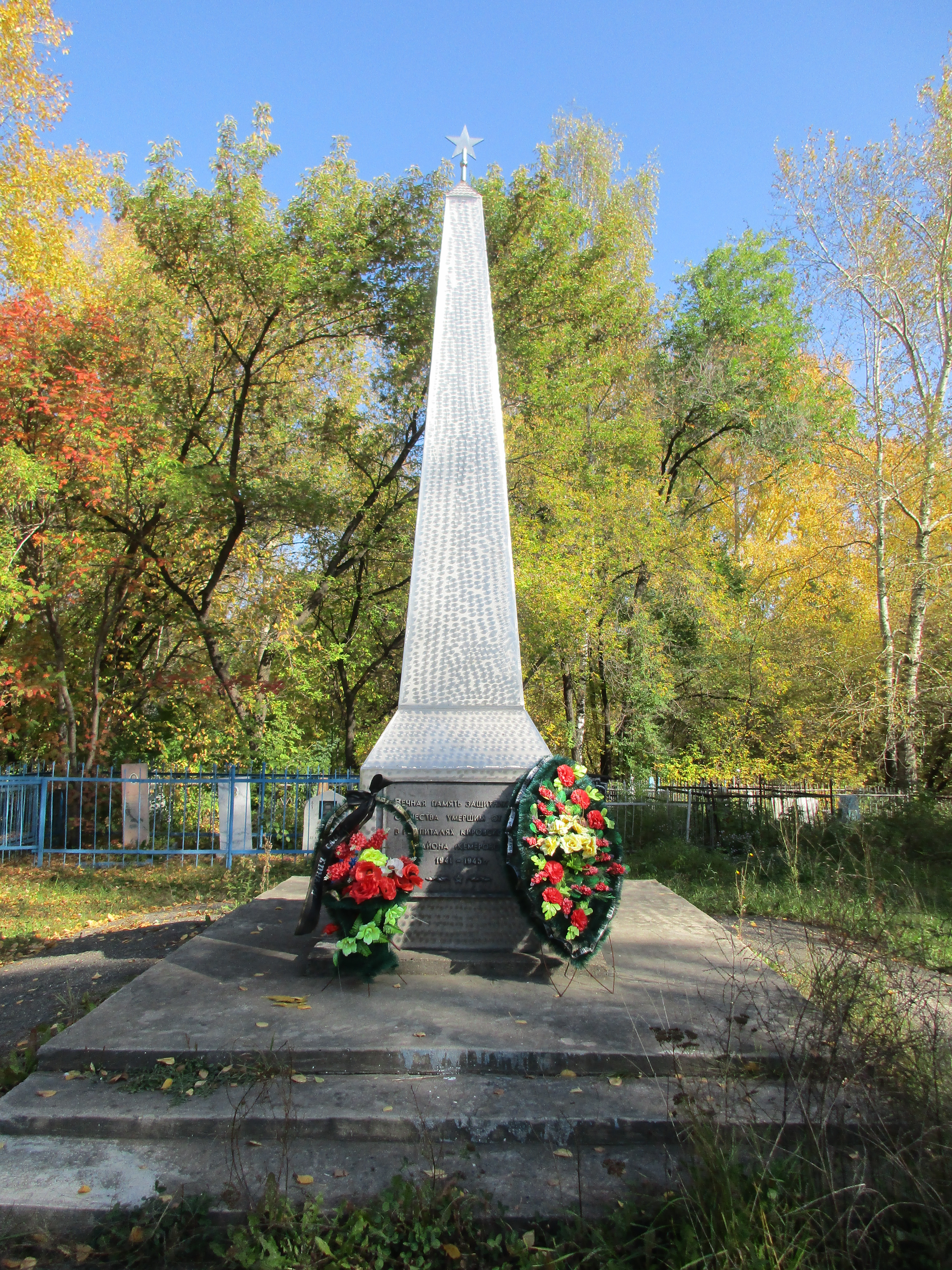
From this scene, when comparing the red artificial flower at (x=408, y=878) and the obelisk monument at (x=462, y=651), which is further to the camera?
the obelisk monument at (x=462, y=651)

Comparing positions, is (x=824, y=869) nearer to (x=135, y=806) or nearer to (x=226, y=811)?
(x=226, y=811)

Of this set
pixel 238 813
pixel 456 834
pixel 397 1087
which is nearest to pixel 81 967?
pixel 456 834

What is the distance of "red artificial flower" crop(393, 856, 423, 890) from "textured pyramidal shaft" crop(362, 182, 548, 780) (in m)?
0.54

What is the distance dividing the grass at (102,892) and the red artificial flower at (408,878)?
4.10 metres

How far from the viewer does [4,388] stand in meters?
11.1

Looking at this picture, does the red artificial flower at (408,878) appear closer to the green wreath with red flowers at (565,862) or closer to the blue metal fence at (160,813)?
the green wreath with red flowers at (565,862)

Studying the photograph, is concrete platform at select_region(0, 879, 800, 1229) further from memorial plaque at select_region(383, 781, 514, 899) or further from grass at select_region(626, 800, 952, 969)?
grass at select_region(626, 800, 952, 969)

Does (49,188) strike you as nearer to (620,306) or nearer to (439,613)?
(620,306)

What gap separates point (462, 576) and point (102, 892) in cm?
634

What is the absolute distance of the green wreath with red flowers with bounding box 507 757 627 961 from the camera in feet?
13.1

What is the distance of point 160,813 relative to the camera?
13.0 meters

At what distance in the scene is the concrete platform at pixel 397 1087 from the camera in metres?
2.64

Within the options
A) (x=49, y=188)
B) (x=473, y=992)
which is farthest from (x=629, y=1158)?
(x=49, y=188)

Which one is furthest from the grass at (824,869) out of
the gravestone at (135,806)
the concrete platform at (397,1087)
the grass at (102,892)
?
the gravestone at (135,806)
